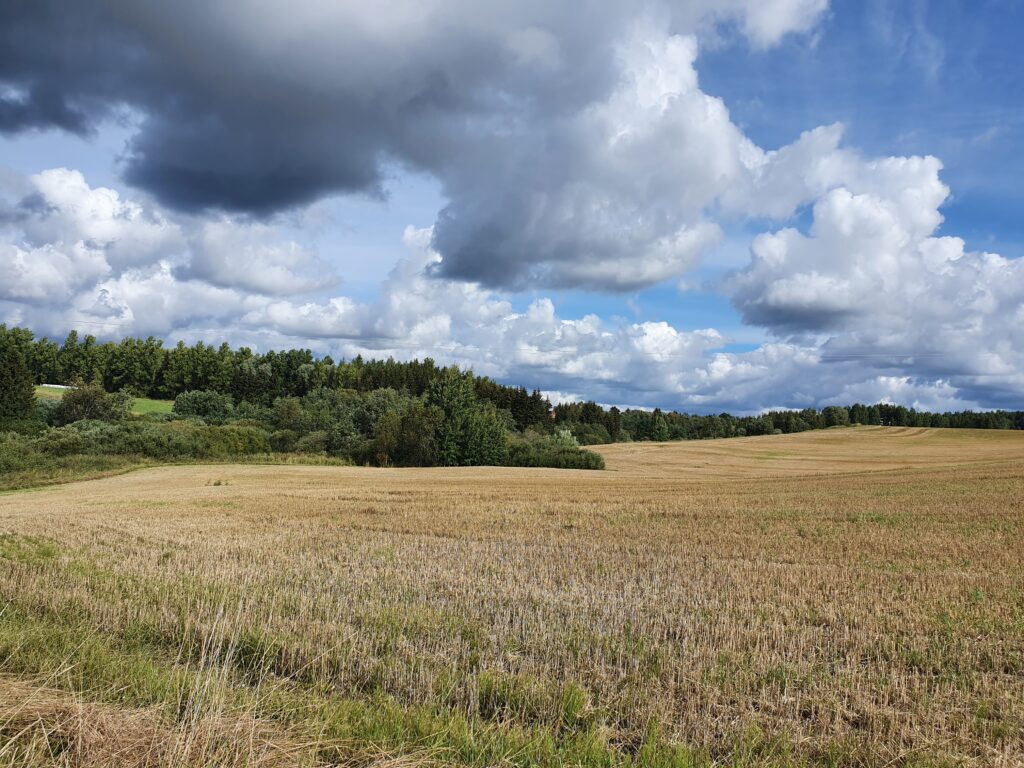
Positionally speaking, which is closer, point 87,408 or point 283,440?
point 283,440

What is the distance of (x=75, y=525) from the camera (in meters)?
21.8

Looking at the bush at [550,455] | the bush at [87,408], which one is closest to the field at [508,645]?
the bush at [550,455]

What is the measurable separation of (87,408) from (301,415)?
2934 centimetres

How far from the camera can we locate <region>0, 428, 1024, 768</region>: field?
6039 millimetres

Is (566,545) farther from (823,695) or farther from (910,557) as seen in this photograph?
(823,695)

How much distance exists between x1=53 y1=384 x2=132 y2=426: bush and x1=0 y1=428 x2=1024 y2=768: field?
84.4m

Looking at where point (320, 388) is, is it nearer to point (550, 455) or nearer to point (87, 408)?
point (87, 408)

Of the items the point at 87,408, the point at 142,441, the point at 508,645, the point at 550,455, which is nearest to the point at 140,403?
the point at 87,408

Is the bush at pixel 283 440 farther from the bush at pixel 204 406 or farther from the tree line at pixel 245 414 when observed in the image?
the bush at pixel 204 406

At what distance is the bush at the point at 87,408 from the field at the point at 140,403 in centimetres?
1202

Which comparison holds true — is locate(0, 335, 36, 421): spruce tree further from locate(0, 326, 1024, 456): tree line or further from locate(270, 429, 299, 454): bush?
locate(270, 429, 299, 454): bush

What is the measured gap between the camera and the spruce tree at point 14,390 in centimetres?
9300

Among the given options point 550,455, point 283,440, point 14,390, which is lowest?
point 550,455

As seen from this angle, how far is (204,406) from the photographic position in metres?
119
